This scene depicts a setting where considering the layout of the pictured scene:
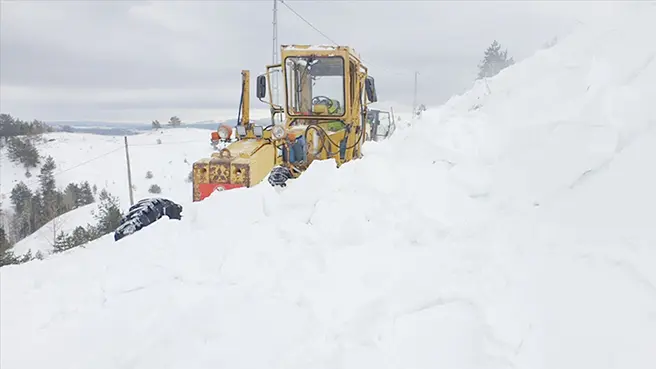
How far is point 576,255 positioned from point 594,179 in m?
0.78

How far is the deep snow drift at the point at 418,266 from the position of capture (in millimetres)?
2439

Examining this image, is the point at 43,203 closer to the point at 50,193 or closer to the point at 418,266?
the point at 50,193

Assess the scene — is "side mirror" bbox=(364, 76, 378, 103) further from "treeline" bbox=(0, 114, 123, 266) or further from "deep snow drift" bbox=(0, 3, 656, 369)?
"treeline" bbox=(0, 114, 123, 266)

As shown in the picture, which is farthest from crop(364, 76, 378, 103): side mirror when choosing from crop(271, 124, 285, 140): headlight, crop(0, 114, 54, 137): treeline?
crop(0, 114, 54, 137): treeline

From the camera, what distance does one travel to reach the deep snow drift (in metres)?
2.44

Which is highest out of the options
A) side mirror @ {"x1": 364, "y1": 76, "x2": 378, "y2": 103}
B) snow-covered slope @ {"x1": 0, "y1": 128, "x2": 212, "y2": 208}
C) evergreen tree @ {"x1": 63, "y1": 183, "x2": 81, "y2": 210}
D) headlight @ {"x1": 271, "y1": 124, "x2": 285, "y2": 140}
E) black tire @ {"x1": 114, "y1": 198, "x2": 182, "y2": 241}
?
side mirror @ {"x1": 364, "y1": 76, "x2": 378, "y2": 103}

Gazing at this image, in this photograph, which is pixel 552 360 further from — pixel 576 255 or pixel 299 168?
pixel 299 168

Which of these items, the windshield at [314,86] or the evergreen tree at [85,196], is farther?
the evergreen tree at [85,196]

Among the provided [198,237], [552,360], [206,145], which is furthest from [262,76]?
[206,145]

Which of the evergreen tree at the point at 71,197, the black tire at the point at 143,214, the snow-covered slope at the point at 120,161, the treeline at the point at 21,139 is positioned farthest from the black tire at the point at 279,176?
the treeline at the point at 21,139

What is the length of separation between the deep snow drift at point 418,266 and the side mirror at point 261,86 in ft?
11.9

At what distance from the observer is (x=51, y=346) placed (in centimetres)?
311

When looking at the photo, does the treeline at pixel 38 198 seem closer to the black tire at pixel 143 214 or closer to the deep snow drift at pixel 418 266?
the black tire at pixel 143 214

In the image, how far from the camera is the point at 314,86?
8180 mm
